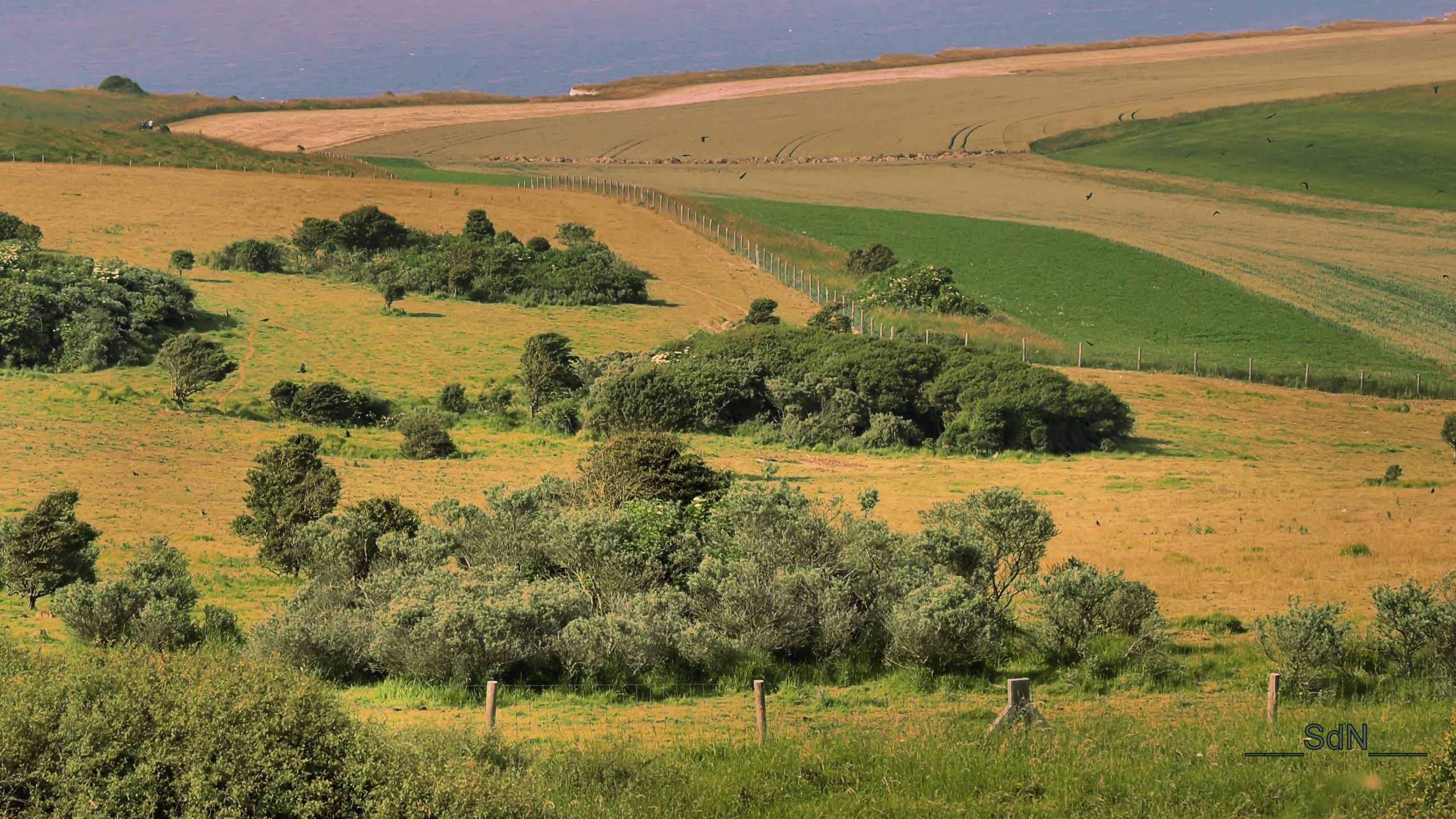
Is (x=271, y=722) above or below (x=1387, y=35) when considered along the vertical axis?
below

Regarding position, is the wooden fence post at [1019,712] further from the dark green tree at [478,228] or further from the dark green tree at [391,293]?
the dark green tree at [478,228]

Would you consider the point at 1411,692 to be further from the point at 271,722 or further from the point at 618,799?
the point at 271,722

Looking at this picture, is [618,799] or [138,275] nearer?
[618,799]

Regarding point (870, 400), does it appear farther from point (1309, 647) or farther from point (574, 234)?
point (574, 234)

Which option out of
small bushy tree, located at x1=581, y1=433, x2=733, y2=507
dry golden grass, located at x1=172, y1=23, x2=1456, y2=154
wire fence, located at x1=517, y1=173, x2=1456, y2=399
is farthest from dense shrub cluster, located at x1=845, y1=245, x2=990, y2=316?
dry golden grass, located at x1=172, y1=23, x2=1456, y2=154

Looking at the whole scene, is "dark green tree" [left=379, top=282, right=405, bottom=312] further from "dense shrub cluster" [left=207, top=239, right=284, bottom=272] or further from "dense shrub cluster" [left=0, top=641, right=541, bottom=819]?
"dense shrub cluster" [left=0, top=641, right=541, bottom=819]

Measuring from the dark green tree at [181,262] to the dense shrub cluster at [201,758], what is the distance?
58.5 metres

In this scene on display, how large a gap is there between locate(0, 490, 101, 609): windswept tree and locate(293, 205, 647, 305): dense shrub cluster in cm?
4174

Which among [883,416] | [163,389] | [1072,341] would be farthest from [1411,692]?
[1072,341]

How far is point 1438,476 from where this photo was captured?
3656 cm

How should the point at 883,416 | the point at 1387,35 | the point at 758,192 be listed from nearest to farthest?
the point at 883,416 → the point at 758,192 → the point at 1387,35

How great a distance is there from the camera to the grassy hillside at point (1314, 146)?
10025cm

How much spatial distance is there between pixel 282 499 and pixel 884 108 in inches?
4628

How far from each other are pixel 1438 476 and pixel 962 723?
2706cm
